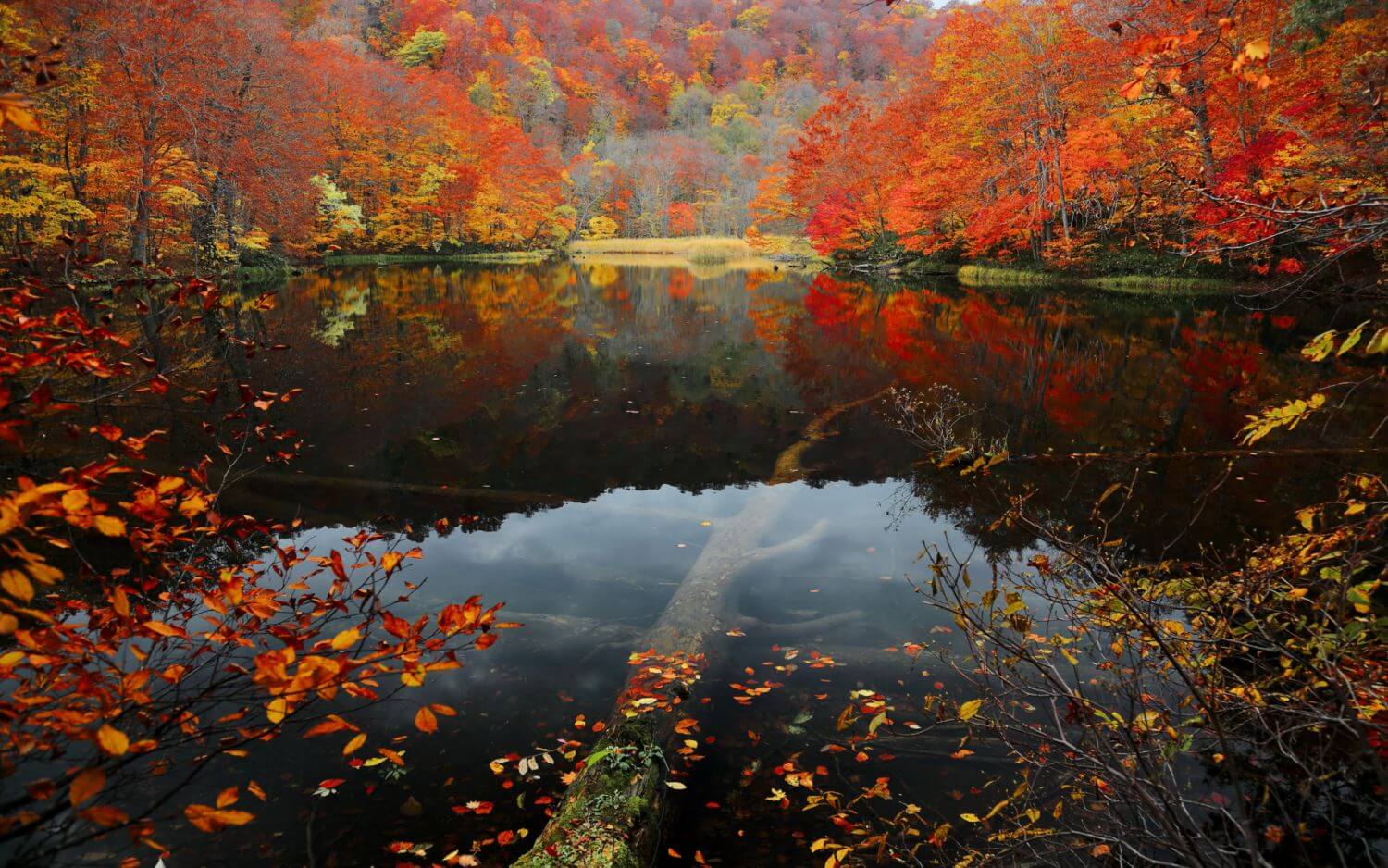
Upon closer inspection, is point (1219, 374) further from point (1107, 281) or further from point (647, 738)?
point (1107, 281)

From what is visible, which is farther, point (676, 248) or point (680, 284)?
point (676, 248)

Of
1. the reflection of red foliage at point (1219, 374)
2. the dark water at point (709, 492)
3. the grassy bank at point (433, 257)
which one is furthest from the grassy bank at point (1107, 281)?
the grassy bank at point (433, 257)

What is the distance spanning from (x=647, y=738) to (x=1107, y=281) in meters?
27.8

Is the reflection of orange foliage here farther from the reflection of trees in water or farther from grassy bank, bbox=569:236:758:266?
grassy bank, bbox=569:236:758:266

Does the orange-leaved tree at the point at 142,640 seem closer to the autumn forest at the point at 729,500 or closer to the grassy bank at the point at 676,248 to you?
the autumn forest at the point at 729,500

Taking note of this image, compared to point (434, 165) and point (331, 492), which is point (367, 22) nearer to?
point (434, 165)

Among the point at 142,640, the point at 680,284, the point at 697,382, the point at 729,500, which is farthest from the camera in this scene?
the point at 680,284

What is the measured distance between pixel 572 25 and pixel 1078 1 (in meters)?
92.2

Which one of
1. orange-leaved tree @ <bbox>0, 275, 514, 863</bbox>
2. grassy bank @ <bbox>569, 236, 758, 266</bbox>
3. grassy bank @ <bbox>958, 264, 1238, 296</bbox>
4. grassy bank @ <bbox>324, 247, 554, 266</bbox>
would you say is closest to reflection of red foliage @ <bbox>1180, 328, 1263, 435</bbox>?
grassy bank @ <bbox>958, 264, 1238, 296</bbox>

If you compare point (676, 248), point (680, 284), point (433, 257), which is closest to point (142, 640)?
point (680, 284)

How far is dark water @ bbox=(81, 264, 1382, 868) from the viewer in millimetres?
3541

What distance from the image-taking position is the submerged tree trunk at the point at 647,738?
2.80 meters

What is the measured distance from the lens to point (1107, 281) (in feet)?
83.9

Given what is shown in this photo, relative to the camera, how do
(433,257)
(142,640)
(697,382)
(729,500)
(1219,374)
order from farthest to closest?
(433,257), (697,382), (1219,374), (729,500), (142,640)
